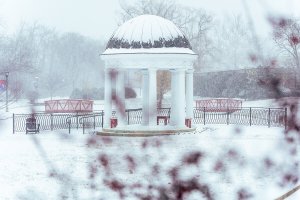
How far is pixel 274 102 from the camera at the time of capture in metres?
3.68

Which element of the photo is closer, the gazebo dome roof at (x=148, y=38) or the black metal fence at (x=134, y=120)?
the gazebo dome roof at (x=148, y=38)

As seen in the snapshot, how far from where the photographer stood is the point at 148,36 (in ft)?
85.1

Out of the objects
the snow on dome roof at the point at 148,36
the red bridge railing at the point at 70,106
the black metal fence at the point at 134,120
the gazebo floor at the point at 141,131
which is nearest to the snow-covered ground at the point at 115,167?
the gazebo floor at the point at 141,131

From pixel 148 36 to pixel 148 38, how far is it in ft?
0.59

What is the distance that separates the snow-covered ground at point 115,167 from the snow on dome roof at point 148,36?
4.57 metres

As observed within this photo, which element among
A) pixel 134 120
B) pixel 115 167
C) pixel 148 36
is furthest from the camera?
pixel 134 120

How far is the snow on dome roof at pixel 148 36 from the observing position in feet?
84.1

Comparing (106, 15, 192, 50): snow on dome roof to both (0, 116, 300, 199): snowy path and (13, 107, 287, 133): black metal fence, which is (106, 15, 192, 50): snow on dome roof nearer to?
(13, 107, 287, 133): black metal fence

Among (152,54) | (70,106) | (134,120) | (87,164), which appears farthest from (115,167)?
(70,106)

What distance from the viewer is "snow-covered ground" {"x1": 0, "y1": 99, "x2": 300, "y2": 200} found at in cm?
1066

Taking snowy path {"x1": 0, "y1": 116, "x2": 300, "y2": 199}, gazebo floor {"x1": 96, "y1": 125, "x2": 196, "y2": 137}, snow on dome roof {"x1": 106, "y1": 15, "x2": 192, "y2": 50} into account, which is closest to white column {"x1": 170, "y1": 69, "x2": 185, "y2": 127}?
gazebo floor {"x1": 96, "y1": 125, "x2": 196, "y2": 137}

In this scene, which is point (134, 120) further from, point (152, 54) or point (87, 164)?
point (87, 164)

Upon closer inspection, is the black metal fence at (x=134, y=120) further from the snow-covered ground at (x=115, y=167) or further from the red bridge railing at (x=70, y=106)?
the red bridge railing at (x=70, y=106)

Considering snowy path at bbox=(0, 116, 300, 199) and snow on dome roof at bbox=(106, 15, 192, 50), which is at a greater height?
snow on dome roof at bbox=(106, 15, 192, 50)
